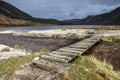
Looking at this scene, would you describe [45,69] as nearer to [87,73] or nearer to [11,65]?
[87,73]

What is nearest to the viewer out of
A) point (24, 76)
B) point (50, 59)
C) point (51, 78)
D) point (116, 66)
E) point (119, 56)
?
point (51, 78)

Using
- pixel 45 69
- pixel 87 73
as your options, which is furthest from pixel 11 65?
pixel 87 73

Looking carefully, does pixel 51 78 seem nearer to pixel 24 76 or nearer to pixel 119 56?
pixel 24 76

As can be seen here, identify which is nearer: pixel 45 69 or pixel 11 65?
pixel 45 69

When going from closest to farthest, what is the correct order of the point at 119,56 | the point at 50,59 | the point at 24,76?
the point at 24,76 → the point at 50,59 → the point at 119,56

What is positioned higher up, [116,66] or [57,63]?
[57,63]

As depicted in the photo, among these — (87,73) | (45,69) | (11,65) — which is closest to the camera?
(87,73)

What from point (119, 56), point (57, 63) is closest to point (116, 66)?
point (119, 56)

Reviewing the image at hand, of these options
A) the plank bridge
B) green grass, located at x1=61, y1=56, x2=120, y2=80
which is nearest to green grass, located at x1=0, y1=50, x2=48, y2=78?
the plank bridge

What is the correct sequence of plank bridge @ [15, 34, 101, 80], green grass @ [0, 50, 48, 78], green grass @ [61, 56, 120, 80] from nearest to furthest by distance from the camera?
1. green grass @ [61, 56, 120, 80]
2. plank bridge @ [15, 34, 101, 80]
3. green grass @ [0, 50, 48, 78]

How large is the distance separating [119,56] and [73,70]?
41.9 feet

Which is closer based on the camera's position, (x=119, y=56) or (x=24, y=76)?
(x=24, y=76)

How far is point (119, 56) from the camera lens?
68.1ft

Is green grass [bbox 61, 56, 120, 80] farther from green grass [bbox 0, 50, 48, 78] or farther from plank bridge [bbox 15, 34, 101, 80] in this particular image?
green grass [bbox 0, 50, 48, 78]
